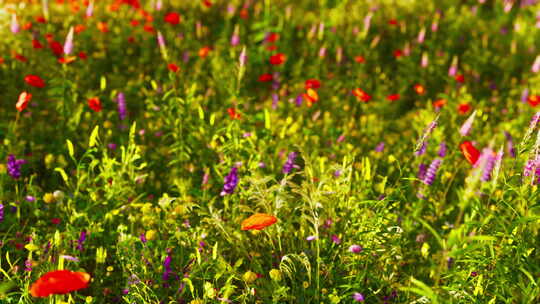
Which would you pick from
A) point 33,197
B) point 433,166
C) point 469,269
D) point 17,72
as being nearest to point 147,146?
point 33,197

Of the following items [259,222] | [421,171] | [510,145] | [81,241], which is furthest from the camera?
[510,145]

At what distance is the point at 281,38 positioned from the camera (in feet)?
15.3

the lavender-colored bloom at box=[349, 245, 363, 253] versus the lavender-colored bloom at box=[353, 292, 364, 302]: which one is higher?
the lavender-colored bloom at box=[349, 245, 363, 253]

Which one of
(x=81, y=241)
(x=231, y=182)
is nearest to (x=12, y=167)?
(x=81, y=241)

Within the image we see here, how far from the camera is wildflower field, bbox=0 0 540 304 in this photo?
1.78 metres

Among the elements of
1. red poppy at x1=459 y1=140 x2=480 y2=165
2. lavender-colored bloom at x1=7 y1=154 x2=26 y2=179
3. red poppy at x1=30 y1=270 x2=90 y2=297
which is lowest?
red poppy at x1=30 y1=270 x2=90 y2=297

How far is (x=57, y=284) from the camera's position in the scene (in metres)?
1.32

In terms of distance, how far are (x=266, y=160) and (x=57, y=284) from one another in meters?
1.49

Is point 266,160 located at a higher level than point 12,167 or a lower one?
lower

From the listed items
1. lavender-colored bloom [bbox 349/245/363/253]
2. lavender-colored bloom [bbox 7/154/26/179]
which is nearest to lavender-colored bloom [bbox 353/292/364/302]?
lavender-colored bloom [bbox 349/245/363/253]

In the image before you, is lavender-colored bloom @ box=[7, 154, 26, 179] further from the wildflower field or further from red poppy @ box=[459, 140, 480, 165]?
red poppy @ box=[459, 140, 480, 165]

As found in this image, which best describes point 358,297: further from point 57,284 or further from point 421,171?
point 421,171

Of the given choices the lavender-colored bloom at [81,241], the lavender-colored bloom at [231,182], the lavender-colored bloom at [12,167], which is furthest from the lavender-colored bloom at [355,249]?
the lavender-colored bloom at [12,167]

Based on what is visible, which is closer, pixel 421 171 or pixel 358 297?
pixel 358 297
